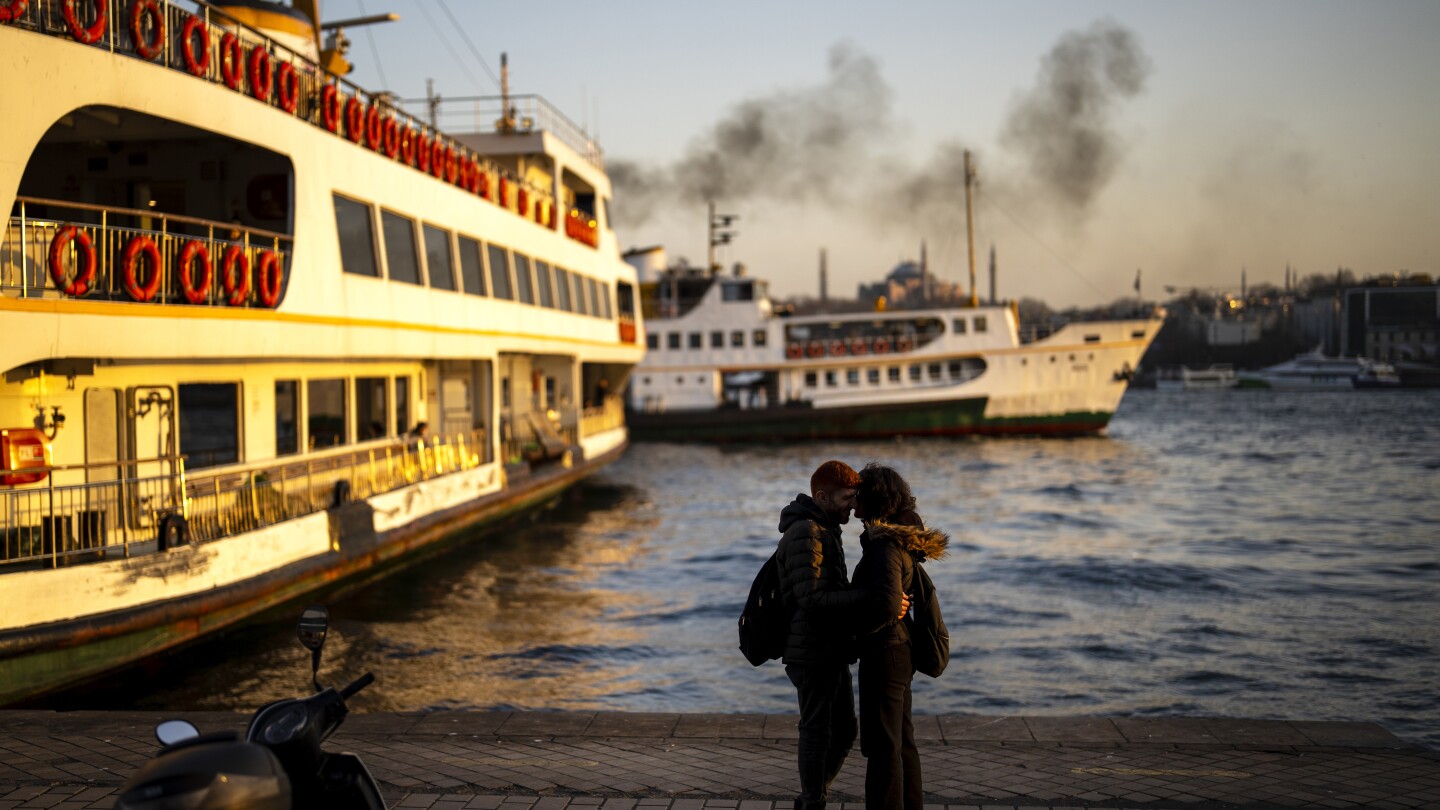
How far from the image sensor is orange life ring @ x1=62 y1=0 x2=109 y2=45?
1098cm

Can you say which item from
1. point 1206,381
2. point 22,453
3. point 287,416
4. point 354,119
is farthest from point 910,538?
point 1206,381

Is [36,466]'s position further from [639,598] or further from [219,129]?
[639,598]

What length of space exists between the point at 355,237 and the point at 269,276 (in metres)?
2.96

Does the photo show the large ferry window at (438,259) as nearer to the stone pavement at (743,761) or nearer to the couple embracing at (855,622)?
the stone pavement at (743,761)

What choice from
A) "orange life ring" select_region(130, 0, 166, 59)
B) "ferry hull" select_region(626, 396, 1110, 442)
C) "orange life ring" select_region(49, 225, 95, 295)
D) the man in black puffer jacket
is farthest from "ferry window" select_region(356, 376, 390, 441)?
"ferry hull" select_region(626, 396, 1110, 442)

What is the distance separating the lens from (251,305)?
1402 cm

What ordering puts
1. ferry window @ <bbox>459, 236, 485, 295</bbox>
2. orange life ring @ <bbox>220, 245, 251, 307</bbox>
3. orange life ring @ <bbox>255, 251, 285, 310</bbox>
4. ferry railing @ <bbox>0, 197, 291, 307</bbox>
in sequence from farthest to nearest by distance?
1. ferry window @ <bbox>459, 236, 485, 295</bbox>
2. orange life ring @ <bbox>255, 251, 285, 310</bbox>
3. orange life ring @ <bbox>220, 245, 251, 307</bbox>
4. ferry railing @ <bbox>0, 197, 291, 307</bbox>

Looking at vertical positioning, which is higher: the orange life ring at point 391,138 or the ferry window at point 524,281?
the orange life ring at point 391,138

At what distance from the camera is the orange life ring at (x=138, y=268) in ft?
37.9

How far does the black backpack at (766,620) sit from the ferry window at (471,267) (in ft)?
53.8

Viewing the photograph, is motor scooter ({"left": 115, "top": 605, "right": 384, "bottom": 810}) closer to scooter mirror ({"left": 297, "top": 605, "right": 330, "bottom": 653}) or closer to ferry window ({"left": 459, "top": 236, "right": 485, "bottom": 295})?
scooter mirror ({"left": 297, "top": 605, "right": 330, "bottom": 653})

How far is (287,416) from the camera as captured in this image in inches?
679

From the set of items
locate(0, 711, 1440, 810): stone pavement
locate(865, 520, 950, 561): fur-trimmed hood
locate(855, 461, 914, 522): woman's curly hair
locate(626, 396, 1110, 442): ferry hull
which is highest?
locate(855, 461, 914, 522): woman's curly hair

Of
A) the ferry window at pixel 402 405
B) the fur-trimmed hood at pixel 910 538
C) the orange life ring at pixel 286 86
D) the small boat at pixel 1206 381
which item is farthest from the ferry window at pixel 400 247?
the small boat at pixel 1206 381
